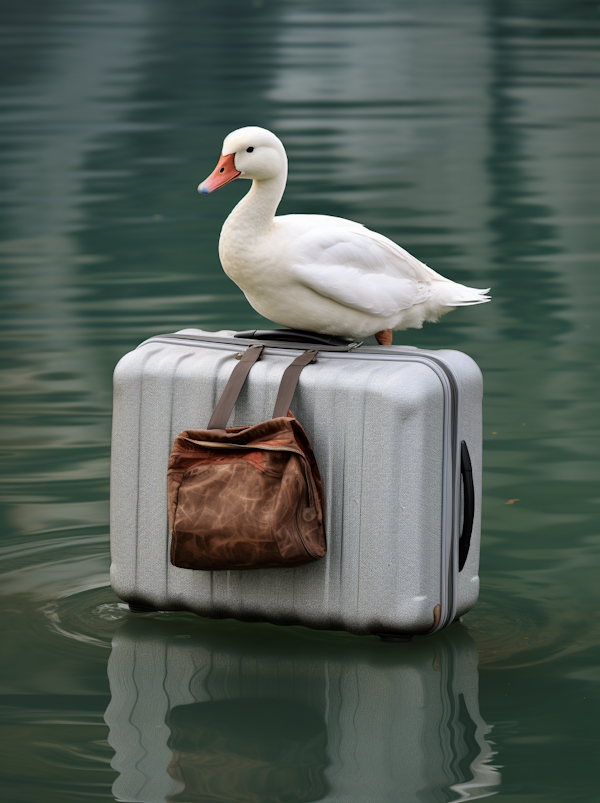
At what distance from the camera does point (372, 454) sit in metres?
2.39

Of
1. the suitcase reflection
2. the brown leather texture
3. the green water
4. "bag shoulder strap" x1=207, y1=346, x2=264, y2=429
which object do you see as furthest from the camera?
"bag shoulder strap" x1=207, y1=346, x2=264, y2=429

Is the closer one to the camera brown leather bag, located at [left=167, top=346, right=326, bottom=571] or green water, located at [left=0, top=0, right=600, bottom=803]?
green water, located at [left=0, top=0, right=600, bottom=803]

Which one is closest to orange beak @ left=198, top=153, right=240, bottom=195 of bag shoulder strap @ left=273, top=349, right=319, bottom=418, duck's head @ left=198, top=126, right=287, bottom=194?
duck's head @ left=198, top=126, right=287, bottom=194

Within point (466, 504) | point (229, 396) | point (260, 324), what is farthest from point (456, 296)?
point (260, 324)

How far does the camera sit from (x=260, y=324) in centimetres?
495

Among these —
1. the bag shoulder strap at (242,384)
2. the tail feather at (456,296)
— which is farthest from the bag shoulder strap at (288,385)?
the tail feather at (456,296)

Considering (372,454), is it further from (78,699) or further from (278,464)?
(78,699)

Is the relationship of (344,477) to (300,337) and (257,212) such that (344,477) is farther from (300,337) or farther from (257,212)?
(257,212)

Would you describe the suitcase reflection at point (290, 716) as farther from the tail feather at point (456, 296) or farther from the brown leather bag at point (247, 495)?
the tail feather at point (456, 296)

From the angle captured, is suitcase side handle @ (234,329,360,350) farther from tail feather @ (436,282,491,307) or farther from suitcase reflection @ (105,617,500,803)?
suitcase reflection @ (105,617,500,803)

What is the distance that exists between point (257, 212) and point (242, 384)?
0.36 meters

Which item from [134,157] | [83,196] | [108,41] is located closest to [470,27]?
[108,41]

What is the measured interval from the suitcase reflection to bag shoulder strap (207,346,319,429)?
1.55 ft

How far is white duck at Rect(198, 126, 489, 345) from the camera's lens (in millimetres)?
2564
